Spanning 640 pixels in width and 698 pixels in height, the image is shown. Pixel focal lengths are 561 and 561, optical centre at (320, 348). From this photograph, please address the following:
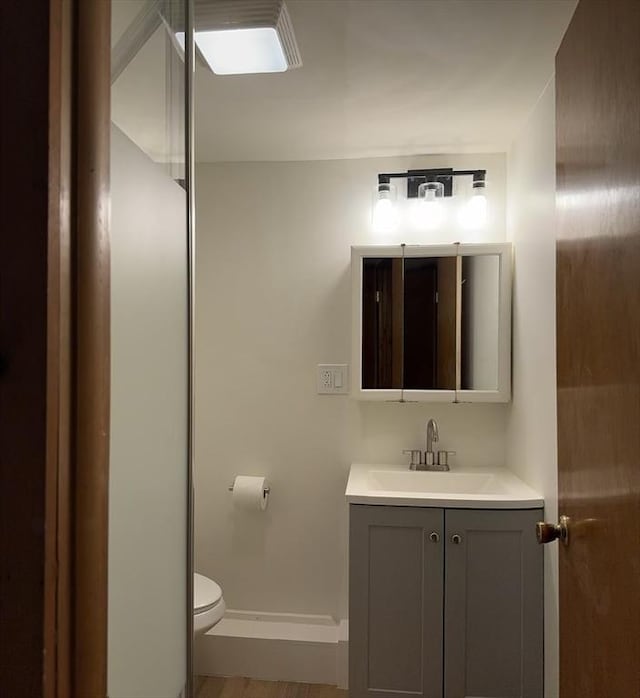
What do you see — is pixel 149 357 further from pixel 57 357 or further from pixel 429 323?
pixel 429 323

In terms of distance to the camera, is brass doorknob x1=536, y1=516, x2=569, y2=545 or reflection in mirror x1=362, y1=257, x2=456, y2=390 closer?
brass doorknob x1=536, y1=516, x2=569, y2=545

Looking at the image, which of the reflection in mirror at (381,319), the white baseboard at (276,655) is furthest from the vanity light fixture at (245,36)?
the white baseboard at (276,655)

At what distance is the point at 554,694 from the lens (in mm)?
1773

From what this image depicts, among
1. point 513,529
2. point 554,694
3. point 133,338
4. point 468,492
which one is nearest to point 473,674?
point 554,694

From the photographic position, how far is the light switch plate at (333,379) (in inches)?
97.0

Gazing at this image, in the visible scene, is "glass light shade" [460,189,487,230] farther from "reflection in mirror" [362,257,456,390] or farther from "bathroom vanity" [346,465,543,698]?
"bathroom vanity" [346,465,543,698]

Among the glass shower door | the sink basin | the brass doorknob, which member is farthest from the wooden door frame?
the sink basin

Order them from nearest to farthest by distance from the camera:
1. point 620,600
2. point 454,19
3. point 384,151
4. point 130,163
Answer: point 130,163 → point 620,600 → point 454,19 → point 384,151

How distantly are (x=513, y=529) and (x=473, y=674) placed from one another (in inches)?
20.0

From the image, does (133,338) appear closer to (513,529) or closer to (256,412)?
(513,529)

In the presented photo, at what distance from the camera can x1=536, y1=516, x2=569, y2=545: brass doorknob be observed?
3.74 feet

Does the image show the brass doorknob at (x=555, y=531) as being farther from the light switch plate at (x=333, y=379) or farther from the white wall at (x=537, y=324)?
the light switch plate at (x=333, y=379)

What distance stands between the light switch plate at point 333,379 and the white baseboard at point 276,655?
981 mm

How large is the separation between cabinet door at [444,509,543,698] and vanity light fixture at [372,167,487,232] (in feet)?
4.03
